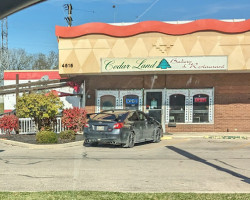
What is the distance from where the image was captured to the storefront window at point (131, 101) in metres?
20.0

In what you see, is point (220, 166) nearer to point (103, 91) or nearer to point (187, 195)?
point (187, 195)

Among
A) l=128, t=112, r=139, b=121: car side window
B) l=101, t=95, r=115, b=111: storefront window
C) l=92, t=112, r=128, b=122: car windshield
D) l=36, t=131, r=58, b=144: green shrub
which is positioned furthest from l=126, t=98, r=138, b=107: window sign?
l=36, t=131, r=58, b=144: green shrub

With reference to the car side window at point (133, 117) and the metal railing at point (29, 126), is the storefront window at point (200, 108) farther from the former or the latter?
the metal railing at point (29, 126)

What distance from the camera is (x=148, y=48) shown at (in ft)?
60.4

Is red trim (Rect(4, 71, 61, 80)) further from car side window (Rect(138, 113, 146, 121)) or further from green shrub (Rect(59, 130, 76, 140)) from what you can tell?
car side window (Rect(138, 113, 146, 121))

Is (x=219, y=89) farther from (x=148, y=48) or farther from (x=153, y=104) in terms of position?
(x=148, y=48)

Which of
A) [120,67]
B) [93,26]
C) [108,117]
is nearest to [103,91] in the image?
[120,67]

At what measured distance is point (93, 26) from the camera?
18.7m

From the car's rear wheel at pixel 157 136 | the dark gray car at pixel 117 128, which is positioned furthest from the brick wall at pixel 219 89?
the dark gray car at pixel 117 128

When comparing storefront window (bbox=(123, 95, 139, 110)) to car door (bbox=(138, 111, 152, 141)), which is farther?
storefront window (bbox=(123, 95, 139, 110))

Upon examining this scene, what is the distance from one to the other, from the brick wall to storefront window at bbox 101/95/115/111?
119 cm

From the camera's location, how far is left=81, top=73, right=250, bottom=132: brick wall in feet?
63.3

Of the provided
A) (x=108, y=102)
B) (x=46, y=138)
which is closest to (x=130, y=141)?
(x=46, y=138)

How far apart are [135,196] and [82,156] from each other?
538cm
